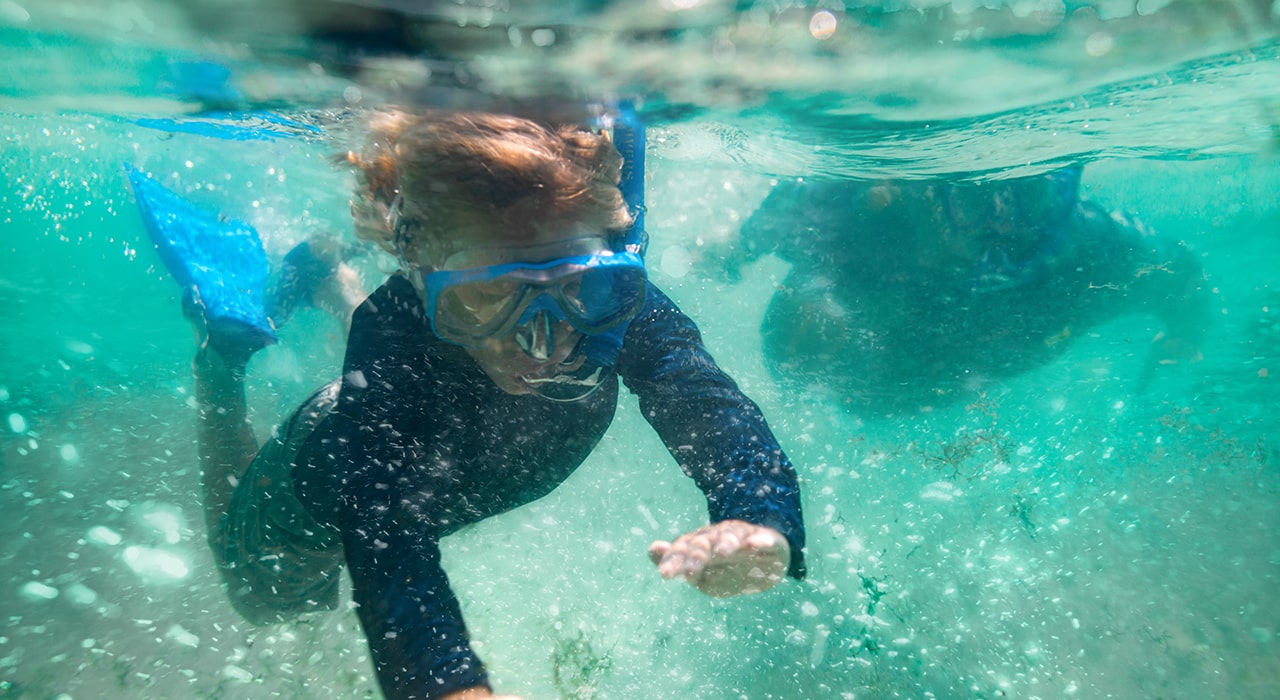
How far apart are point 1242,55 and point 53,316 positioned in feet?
103

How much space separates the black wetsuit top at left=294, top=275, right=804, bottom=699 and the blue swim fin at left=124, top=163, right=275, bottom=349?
335 cm

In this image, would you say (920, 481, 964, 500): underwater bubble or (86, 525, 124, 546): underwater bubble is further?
(920, 481, 964, 500): underwater bubble

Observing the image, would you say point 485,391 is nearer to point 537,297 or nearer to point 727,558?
point 537,297

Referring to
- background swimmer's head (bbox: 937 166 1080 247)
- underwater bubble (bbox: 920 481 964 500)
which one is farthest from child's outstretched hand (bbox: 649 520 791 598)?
underwater bubble (bbox: 920 481 964 500)

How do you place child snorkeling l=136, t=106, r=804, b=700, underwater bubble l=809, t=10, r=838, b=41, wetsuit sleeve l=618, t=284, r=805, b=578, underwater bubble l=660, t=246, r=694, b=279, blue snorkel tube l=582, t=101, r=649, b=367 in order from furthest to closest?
1. underwater bubble l=660, t=246, r=694, b=279
2. underwater bubble l=809, t=10, r=838, b=41
3. blue snorkel tube l=582, t=101, r=649, b=367
4. wetsuit sleeve l=618, t=284, r=805, b=578
5. child snorkeling l=136, t=106, r=804, b=700

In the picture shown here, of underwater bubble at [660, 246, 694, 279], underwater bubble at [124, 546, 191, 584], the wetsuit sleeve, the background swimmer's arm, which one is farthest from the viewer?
underwater bubble at [660, 246, 694, 279]

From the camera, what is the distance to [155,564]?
692 cm

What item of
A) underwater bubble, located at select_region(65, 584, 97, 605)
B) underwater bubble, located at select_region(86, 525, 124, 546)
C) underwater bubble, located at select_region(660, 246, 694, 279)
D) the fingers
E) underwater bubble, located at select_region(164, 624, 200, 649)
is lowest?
the fingers

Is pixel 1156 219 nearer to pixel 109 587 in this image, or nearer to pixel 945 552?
pixel 945 552

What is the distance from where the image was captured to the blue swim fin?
5.36m

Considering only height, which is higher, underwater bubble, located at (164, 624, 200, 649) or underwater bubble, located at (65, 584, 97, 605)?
underwater bubble, located at (65, 584, 97, 605)

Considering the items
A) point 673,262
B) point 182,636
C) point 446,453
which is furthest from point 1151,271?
point 182,636

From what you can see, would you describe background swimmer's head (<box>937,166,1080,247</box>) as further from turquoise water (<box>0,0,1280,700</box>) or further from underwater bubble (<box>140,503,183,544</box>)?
underwater bubble (<box>140,503,183,544</box>)

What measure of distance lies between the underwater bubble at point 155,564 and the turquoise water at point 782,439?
6 cm
